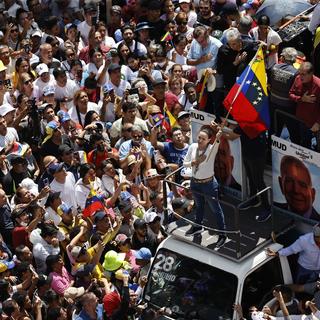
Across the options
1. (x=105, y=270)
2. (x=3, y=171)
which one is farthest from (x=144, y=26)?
(x=105, y=270)

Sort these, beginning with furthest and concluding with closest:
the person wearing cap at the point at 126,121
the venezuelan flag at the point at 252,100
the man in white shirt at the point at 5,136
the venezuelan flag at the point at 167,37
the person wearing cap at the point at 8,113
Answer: the venezuelan flag at the point at 167,37
the person wearing cap at the point at 126,121
the person wearing cap at the point at 8,113
the man in white shirt at the point at 5,136
the venezuelan flag at the point at 252,100

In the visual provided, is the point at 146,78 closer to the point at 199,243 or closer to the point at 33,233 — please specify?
the point at 33,233

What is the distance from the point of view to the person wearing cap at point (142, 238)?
661 inches

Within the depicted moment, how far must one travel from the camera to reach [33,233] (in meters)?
16.8

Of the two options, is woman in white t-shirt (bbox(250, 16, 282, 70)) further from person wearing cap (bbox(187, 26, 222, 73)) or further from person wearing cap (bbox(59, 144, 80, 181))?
person wearing cap (bbox(59, 144, 80, 181))

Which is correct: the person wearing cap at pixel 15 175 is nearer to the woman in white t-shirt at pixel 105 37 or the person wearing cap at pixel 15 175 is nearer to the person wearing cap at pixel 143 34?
the woman in white t-shirt at pixel 105 37

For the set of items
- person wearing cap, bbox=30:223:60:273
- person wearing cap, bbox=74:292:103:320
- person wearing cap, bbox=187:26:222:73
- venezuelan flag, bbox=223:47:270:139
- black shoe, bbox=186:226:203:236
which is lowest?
person wearing cap, bbox=30:223:60:273

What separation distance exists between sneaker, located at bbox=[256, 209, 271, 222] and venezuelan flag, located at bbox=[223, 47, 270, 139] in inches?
35.6

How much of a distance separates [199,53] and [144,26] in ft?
18.1

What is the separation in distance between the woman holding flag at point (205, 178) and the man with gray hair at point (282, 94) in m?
0.69

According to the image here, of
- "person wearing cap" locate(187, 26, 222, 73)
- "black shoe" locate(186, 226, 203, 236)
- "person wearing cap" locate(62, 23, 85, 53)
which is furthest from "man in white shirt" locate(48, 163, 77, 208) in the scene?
"person wearing cap" locate(62, 23, 85, 53)

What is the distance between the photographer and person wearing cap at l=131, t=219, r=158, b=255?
16797 millimetres

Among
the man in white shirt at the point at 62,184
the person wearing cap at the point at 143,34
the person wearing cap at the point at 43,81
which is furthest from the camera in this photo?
the person wearing cap at the point at 143,34

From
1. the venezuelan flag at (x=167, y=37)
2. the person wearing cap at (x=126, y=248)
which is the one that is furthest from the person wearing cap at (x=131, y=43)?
the person wearing cap at (x=126, y=248)
